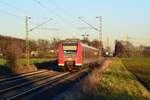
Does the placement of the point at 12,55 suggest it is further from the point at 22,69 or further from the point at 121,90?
the point at 121,90

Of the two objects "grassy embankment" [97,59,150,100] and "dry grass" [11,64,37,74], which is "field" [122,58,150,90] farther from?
"dry grass" [11,64,37,74]

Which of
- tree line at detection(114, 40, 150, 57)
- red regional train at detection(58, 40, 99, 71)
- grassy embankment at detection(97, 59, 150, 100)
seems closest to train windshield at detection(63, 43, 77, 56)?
red regional train at detection(58, 40, 99, 71)

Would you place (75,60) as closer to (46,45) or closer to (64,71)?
(64,71)

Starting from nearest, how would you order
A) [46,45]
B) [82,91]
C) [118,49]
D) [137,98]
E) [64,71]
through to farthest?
Answer: [82,91] → [137,98] → [64,71] → [46,45] → [118,49]

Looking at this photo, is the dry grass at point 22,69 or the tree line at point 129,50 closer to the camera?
the dry grass at point 22,69

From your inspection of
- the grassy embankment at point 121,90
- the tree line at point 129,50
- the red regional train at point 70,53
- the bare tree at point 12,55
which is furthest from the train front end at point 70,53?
the tree line at point 129,50

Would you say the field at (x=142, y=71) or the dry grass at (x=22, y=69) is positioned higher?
the dry grass at (x=22, y=69)

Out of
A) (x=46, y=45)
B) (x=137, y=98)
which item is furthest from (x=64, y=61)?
(x=46, y=45)

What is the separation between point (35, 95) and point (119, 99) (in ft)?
13.5

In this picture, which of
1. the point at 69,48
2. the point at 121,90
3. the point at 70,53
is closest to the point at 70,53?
the point at 70,53

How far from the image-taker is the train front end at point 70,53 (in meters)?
40.5

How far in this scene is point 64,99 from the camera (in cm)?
1466

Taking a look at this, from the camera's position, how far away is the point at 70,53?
40719 mm

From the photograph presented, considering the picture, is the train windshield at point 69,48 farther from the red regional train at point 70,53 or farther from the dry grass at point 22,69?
the dry grass at point 22,69
